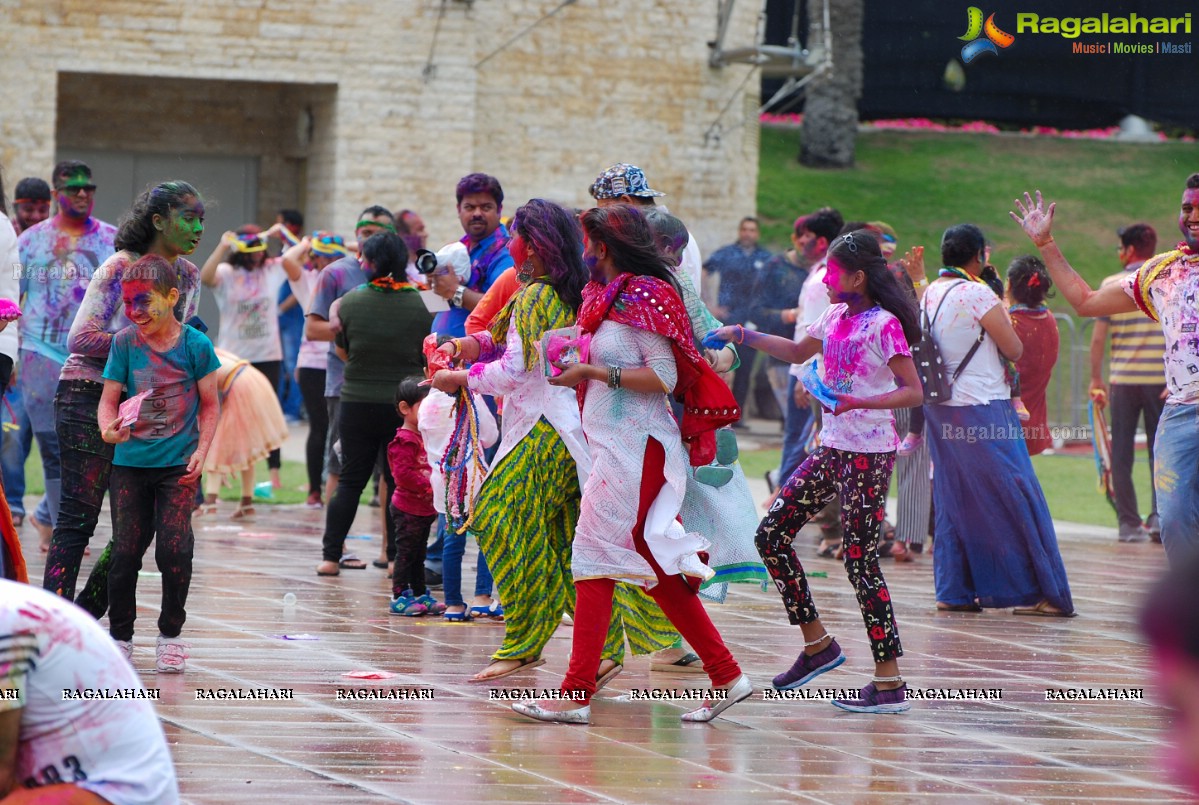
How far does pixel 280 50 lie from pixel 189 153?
2924 mm

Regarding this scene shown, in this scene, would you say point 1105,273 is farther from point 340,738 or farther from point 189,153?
point 340,738

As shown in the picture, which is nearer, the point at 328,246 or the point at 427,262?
the point at 427,262

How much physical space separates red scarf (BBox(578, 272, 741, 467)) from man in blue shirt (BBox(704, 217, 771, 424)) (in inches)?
555

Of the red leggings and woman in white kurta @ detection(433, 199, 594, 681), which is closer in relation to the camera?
the red leggings

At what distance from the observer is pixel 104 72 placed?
2016cm

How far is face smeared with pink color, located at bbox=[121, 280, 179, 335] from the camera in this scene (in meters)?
6.10

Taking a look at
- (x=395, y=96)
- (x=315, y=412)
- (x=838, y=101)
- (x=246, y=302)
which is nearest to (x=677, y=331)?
(x=315, y=412)

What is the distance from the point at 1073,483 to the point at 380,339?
9.15 meters

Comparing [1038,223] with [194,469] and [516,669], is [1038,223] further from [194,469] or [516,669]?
[194,469]

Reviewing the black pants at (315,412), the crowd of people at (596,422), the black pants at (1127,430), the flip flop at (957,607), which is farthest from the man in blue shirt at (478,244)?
the black pants at (1127,430)

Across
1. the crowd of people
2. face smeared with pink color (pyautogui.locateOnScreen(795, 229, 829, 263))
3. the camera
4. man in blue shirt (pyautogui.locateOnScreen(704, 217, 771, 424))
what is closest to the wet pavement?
the crowd of people

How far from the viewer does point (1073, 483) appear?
52.9 feet

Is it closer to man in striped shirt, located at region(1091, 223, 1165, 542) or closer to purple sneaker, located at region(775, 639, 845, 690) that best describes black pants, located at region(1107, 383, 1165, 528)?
man in striped shirt, located at region(1091, 223, 1165, 542)

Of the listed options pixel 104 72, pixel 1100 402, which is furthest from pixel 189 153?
pixel 1100 402
